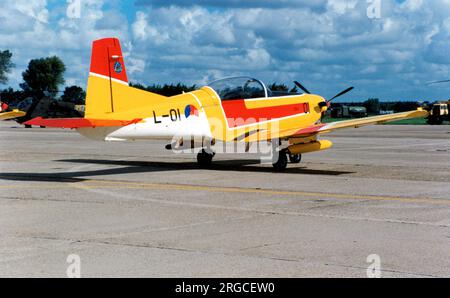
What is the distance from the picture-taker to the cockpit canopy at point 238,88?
58.0ft

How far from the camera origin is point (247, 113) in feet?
58.8

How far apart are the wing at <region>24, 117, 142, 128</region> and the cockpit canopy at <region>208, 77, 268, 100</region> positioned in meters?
2.79

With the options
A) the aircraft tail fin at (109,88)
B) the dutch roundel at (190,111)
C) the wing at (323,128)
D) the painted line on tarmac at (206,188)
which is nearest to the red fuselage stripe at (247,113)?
the wing at (323,128)

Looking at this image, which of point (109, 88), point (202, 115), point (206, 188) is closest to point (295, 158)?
point (202, 115)

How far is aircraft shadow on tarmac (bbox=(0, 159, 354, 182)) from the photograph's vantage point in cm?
1627

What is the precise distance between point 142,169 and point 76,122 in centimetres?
414

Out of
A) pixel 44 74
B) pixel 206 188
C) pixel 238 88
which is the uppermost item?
pixel 44 74

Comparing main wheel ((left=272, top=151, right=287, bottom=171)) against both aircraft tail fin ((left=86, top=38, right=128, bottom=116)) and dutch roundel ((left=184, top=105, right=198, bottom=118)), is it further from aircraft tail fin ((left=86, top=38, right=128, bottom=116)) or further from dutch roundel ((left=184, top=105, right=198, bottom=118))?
aircraft tail fin ((left=86, top=38, right=128, bottom=116))

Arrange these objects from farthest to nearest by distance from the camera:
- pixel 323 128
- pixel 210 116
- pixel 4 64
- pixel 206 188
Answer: pixel 4 64, pixel 323 128, pixel 210 116, pixel 206 188

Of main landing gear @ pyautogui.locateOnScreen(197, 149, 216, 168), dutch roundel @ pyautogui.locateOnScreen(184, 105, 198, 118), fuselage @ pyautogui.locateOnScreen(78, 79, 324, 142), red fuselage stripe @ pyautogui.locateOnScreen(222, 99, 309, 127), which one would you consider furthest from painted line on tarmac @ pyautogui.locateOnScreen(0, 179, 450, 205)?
main landing gear @ pyautogui.locateOnScreen(197, 149, 216, 168)

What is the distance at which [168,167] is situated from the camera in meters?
18.9

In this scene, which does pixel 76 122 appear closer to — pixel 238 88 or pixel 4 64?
pixel 238 88
